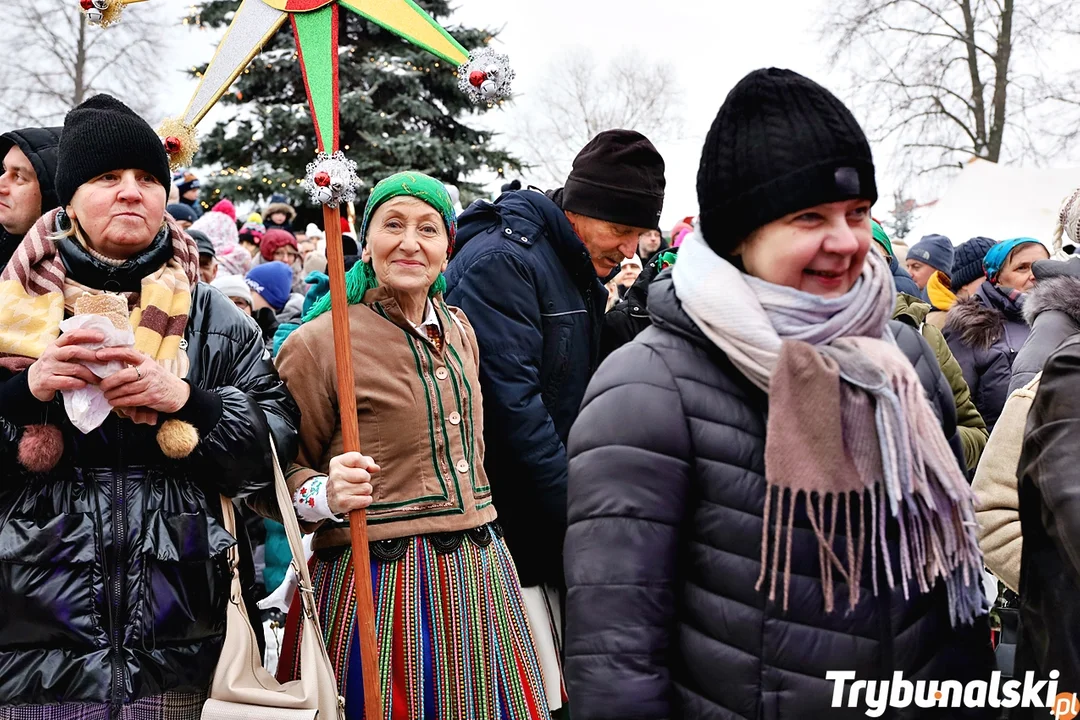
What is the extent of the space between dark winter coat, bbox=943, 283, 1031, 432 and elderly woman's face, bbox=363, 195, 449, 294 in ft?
10.9

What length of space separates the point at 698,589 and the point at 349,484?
1196 millimetres

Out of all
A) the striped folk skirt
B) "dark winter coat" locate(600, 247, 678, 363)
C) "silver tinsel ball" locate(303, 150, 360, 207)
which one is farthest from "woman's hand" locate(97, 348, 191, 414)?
"dark winter coat" locate(600, 247, 678, 363)

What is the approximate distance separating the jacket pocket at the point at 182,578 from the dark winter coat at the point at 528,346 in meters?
1.06

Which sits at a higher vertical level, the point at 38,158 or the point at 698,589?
the point at 38,158

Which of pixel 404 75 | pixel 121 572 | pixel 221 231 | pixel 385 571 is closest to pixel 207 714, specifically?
pixel 121 572

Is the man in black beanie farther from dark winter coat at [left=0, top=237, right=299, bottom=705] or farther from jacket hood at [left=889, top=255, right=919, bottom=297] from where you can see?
jacket hood at [left=889, top=255, right=919, bottom=297]

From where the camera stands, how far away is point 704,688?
1.87m

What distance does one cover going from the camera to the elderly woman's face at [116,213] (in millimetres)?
2625

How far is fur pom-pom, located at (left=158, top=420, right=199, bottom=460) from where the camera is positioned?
2.51 m

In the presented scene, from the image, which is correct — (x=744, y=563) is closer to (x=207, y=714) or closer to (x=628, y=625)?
(x=628, y=625)

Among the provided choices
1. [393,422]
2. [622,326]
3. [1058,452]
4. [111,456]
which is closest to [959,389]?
[622,326]

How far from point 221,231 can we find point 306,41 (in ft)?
23.5

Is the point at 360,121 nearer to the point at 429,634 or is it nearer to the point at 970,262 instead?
the point at 970,262

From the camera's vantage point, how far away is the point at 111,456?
2.55 meters
